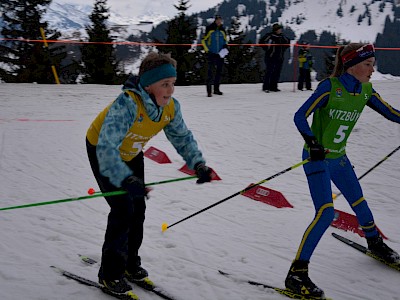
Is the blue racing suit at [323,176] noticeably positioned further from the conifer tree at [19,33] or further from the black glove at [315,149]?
the conifer tree at [19,33]

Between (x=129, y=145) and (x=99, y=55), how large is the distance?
2780 centimetres

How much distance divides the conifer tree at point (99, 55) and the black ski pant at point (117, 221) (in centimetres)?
2717

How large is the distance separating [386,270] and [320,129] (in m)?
1.60

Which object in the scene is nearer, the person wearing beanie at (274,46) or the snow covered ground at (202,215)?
the snow covered ground at (202,215)

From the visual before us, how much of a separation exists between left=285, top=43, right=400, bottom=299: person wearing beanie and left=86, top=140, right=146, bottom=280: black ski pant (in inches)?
55.9

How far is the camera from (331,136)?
3748mm

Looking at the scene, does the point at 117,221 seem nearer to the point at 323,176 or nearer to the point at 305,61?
the point at 323,176

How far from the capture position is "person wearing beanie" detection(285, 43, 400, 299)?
3525 mm

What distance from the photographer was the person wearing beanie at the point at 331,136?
353cm

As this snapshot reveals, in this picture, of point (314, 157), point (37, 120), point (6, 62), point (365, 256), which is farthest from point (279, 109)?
point (6, 62)

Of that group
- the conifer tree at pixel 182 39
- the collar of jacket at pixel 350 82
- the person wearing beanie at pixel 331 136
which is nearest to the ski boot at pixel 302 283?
the person wearing beanie at pixel 331 136

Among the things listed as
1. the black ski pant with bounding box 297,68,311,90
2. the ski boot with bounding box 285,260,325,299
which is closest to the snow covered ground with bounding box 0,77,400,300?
the ski boot with bounding box 285,260,325,299

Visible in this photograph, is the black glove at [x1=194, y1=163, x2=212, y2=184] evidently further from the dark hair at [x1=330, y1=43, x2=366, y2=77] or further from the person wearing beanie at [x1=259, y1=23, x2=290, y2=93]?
the person wearing beanie at [x1=259, y1=23, x2=290, y2=93]

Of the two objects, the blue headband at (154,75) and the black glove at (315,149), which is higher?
the blue headband at (154,75)
